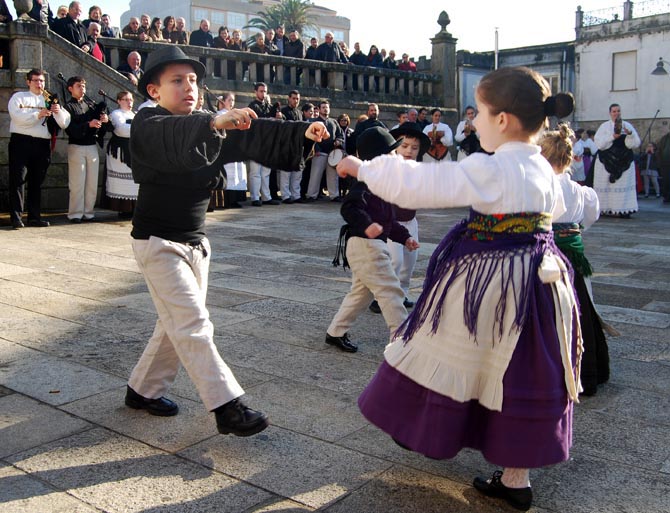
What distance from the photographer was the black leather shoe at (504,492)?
309cm

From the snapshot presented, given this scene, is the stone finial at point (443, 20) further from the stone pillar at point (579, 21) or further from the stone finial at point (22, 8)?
the stone pillar at point (579, 21)

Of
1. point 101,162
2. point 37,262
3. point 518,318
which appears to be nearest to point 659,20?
point 101,162

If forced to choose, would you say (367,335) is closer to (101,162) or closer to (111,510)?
(111,510)

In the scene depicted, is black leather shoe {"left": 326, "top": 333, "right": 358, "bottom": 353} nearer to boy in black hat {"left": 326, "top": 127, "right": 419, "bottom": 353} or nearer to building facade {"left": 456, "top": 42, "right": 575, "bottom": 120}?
boy in black hat {"left": 326, "top": 127, "right": 419, "bottom": 353}

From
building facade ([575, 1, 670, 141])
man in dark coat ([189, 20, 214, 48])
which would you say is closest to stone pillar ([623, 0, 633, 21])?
building facade ([575, 1, 670, 141])

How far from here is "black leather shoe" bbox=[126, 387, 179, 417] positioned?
402cm

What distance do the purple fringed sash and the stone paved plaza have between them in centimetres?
74

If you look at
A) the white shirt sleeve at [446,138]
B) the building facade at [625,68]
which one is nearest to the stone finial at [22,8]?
the white shirt sleeve at [446,138]

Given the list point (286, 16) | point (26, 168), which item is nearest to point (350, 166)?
point (26, 168)

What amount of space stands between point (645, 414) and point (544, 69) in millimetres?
40334

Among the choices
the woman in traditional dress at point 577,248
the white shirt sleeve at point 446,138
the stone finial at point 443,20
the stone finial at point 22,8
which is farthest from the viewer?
the stone finial at point 443,20

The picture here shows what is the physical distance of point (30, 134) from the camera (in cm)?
1105

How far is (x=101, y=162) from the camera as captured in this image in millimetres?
13516

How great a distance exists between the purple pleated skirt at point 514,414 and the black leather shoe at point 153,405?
4.43 ft
